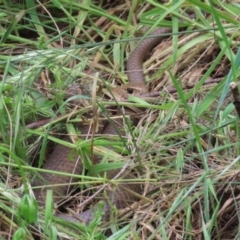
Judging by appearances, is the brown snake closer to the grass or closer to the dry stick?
the grass

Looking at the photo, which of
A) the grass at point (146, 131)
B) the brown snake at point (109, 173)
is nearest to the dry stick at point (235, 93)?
the grass at point (146, 131)

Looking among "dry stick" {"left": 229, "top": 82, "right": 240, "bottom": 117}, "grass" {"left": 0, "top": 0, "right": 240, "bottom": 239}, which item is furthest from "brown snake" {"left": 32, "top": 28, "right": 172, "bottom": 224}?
"dry stick" {"left": 229, "top": 82, "right": 240, "bottom": 117}

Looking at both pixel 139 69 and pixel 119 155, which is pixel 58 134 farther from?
pixel 139 69

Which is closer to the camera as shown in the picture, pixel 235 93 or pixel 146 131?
pixel 235 93

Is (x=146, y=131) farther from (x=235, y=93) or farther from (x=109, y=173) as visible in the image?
(x=235, y=93)

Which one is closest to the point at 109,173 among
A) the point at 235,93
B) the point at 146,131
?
the point at 146,131

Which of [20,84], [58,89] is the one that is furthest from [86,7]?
[20,84]
